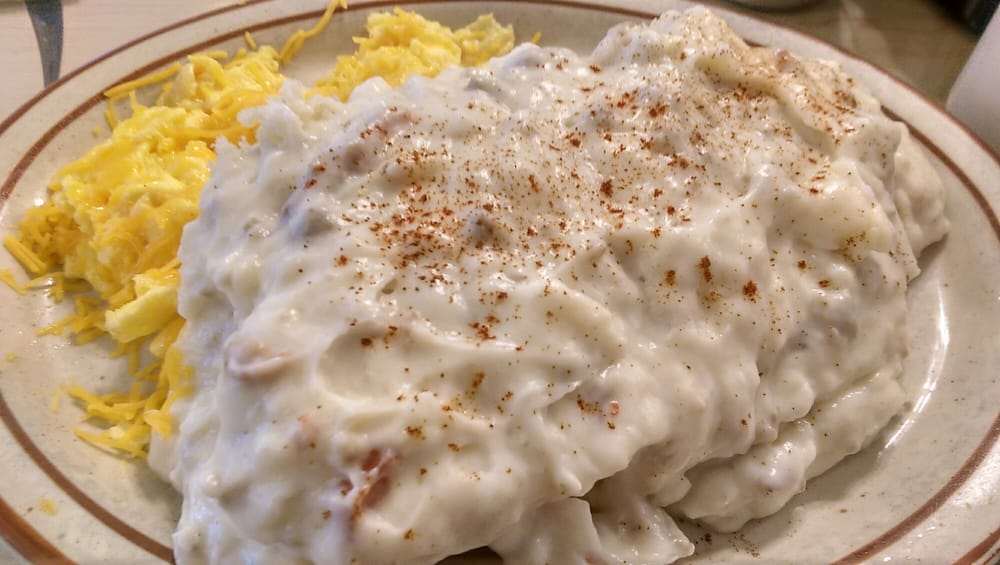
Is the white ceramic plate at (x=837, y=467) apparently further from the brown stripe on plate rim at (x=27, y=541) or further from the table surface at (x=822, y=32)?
the table surface at (x=822, y=32)

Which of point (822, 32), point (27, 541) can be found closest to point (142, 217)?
point (27, 541)

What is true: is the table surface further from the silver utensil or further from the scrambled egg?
the scrambled egg

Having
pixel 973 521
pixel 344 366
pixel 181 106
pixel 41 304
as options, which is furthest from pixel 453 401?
pixel 181 106

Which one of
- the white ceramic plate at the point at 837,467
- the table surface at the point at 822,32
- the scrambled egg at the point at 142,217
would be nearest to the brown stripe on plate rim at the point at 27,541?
the white ceramic plate at the point at 837,467

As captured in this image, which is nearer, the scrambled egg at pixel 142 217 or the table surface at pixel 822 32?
the scrambled egg at pixel 142 217

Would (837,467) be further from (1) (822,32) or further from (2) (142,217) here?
(1) (822,32)
